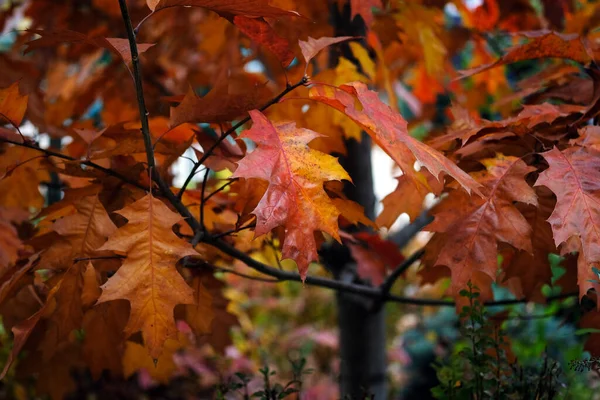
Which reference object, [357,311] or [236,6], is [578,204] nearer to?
[236,6]

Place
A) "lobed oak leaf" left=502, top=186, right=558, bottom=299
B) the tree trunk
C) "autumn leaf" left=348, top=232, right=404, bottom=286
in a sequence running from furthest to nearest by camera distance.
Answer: the tree trunk
"autumn leaf" left=348, top=232, right=404, bottom=286
"lobed oak leaf" left=502, top=186, right=558, bottom=299

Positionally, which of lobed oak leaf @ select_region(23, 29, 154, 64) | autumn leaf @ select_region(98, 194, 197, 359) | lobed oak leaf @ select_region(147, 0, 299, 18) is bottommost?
autumn leaf @ select_region(98, 194, 197, 359)

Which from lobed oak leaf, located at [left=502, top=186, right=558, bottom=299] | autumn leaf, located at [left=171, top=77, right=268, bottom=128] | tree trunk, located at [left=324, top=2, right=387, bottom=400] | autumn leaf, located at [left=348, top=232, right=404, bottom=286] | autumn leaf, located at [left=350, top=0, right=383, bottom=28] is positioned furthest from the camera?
tree trunk, located at [left=324, top=2, right=387, bottom=400]

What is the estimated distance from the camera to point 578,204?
2.60 feet

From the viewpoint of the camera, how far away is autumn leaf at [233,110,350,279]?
0.74 m

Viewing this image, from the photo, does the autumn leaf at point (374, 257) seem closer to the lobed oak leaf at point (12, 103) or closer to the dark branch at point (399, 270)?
the dark branch at point (399, 270)

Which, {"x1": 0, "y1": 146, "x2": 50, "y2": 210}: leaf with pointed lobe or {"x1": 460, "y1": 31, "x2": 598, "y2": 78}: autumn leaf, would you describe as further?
{"x1": 0, "y1": 146, "x2": 50, "y2": 210}: leaf with pointed lobe

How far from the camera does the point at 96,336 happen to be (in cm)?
108

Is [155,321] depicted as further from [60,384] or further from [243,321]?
[243,321]

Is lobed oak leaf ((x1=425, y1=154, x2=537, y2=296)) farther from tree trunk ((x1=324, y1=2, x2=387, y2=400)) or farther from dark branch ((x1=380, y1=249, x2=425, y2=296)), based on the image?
tree trunk ((x1=324, y1=2, x2=387, y2=400))

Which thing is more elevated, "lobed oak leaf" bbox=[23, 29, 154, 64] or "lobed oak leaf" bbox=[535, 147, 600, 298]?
"lobed oak leaf" bbox=[23, 29, 154, 64]

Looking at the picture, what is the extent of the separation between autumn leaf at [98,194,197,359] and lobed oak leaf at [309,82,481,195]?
286mm

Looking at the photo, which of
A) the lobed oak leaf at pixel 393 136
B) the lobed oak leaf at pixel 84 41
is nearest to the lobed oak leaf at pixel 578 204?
the lobed oak leaf at pixel 393 136

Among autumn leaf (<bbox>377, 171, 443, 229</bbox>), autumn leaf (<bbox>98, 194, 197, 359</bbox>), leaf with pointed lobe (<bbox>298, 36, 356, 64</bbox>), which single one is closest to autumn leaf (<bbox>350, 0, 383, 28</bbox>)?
leaf with pointed lobe (<bbox>298, 36, 356, 64</bbox>)
